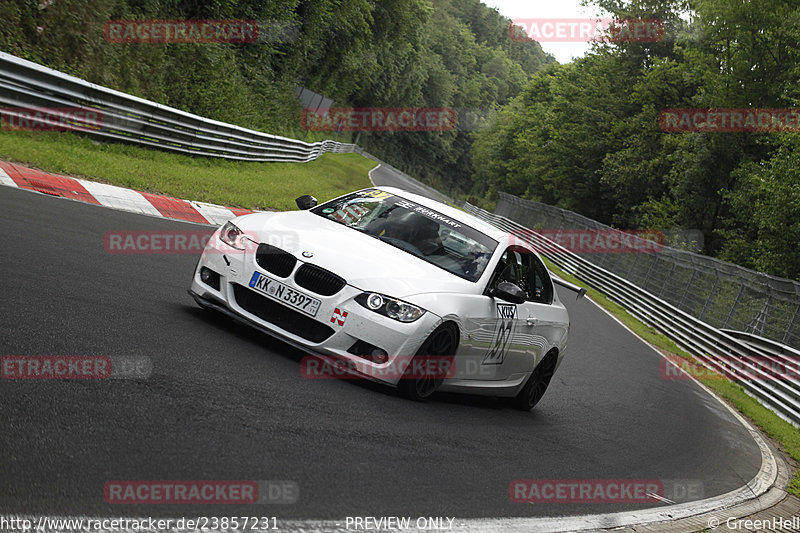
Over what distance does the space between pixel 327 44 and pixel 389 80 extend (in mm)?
36825

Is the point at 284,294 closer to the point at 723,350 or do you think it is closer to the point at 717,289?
the point at 723,350

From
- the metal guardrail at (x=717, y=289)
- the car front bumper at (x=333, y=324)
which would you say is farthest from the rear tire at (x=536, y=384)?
the metal guardrail at (x=717, y=289)

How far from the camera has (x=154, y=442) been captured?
3883 millimetres

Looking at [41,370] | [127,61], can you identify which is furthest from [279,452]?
[127,61]

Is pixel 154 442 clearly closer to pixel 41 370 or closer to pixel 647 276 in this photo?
pixel 41 370

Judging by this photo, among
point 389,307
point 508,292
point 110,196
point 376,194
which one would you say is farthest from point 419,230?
point 110,196

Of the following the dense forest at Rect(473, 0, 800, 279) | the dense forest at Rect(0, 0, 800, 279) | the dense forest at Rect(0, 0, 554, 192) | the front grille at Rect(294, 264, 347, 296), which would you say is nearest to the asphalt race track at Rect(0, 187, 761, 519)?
the front grille at Rect(294, 264, 347, 296)

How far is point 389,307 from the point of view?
598cm

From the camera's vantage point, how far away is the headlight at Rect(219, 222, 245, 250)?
6.46m

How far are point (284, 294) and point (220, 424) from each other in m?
1.77

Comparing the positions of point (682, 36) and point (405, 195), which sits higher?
point (682, 36)

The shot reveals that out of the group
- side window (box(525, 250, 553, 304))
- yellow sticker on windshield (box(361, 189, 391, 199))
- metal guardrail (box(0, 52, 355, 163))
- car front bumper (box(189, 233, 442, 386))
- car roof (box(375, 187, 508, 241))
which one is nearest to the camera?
car front bumper (box(189, 233, 442, 386))

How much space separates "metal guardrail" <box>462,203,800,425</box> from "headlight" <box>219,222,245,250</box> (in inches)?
142

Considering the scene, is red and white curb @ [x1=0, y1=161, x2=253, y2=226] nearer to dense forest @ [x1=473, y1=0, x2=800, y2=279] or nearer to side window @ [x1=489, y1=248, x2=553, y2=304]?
side window @ [x1=489, y1=248, x2=553, y2=304]
